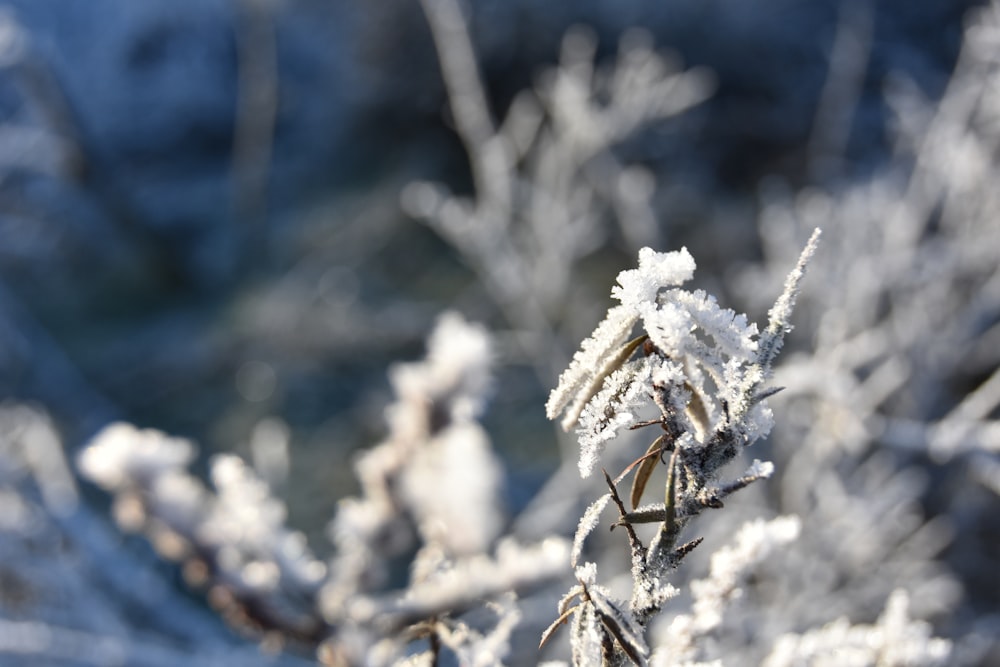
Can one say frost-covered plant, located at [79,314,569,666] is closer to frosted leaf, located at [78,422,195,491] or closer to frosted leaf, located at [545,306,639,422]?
frosted leaf, located at [78,422,195,491]

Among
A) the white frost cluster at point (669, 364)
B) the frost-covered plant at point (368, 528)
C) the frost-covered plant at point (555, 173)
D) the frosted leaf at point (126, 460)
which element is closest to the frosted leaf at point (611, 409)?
the white frost cluster at point (669, 364)

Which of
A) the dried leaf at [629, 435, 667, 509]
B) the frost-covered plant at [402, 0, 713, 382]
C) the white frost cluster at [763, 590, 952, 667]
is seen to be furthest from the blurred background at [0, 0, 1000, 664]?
the dried leaf at [629, 435, 667, 509]

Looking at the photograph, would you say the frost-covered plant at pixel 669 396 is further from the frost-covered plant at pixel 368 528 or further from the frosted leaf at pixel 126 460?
the frosted leaf at pixel 126 460

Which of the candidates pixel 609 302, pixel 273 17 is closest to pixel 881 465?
pixel 609 302

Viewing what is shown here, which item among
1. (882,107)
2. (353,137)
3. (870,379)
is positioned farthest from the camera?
(353,137)

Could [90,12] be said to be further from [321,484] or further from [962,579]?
[962,579]

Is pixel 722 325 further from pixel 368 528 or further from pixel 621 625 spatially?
pixel 368 528
